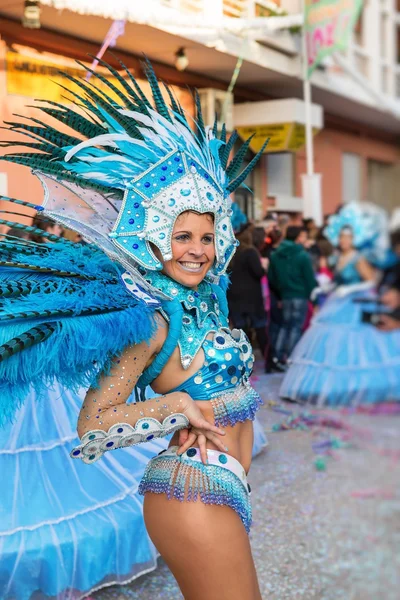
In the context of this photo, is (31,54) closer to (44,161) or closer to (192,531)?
(44,161)

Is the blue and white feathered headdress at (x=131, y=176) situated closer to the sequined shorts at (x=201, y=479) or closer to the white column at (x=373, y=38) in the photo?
the sequined shorts at (x=201, y=479)

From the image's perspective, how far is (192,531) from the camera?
1.74 metres

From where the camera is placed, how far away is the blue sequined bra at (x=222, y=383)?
6.15 feet

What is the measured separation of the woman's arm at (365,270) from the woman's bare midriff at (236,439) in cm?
149

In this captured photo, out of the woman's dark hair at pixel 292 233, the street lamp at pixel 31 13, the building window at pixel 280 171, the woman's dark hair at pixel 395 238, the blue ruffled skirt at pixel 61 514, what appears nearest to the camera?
the woman's dark hair at pixel 395 238

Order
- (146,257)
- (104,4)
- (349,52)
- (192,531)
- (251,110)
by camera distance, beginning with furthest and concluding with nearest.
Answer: (251,110), (104,4), (146,257), (192,531), (349,52)

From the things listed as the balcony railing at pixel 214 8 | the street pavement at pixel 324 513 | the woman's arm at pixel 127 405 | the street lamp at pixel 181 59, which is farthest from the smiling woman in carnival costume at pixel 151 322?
the street lamp at pixel 181 59

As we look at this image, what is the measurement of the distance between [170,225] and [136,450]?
1571mm

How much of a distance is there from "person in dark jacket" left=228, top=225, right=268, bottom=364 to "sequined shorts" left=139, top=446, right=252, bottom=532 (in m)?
4.68

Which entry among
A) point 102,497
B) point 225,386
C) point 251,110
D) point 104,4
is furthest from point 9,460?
point 251,110

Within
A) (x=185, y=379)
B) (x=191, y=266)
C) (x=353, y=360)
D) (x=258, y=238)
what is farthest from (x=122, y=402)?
(x=258, y=238)

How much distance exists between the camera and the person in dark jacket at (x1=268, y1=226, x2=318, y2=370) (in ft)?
21.4

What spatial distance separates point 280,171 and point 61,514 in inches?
342

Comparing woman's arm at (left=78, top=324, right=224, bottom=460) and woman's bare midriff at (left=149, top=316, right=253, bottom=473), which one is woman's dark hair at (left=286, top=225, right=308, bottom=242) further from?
woman's arm at (left=78, top=324, right=224, bottom=460)
